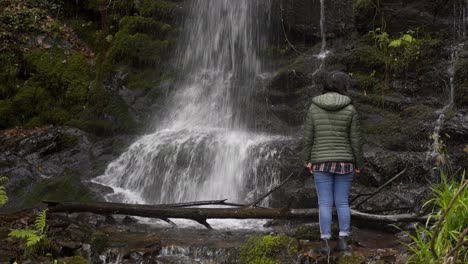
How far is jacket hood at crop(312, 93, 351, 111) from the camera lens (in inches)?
195

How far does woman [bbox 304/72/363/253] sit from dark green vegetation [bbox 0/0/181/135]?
6899 millimetres

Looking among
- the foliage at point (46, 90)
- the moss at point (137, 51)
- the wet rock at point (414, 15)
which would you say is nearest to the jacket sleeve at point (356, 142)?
the wet rock at point (414, 15)

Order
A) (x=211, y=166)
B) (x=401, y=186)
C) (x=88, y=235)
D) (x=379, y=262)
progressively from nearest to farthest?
1. (x=379, y=262)
2. (x=88, y=235)
3. (x=401, y=186)
4. (x=211, y=166)

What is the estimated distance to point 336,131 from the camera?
16.4 feet

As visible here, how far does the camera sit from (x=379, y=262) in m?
4.78

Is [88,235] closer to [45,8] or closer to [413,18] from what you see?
[413,18]

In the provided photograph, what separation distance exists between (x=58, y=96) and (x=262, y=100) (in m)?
5.52

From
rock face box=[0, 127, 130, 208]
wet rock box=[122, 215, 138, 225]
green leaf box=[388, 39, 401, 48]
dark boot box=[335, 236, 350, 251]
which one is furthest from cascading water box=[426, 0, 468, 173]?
rock face box=[0, 127, 130, 208]

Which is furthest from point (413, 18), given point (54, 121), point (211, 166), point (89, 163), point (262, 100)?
point (54, 121)

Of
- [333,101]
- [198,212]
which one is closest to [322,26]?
[198,212]

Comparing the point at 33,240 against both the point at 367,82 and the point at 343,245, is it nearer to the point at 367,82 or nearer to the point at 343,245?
the point at 343,245

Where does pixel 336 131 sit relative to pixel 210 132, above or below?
below

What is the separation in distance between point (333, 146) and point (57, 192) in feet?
19.7

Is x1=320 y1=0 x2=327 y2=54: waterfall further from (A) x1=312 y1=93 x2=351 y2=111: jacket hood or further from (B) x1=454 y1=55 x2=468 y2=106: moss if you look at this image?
(A) x1=312 y1=93 x2=351 y2=111: jacket hood
